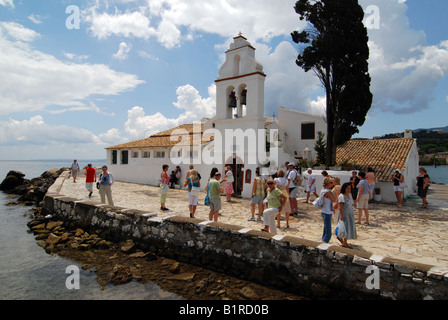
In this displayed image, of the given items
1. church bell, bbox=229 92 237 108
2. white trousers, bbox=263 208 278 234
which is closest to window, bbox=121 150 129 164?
church bell, bbox=229 92 237 108

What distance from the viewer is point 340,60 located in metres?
14.7

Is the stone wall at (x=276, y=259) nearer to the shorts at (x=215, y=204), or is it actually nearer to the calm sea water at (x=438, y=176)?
the shorts at (x=215, y=204)

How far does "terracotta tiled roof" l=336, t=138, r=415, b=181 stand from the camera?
14742 millimetres

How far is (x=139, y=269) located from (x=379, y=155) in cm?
1570

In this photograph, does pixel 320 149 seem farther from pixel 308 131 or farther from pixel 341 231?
pixel 341 231

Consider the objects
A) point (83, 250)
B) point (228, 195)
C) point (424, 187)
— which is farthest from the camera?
point (228, 195)

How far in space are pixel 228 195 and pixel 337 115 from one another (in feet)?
25.4

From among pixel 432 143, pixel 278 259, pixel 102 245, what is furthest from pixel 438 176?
pixel 102 245

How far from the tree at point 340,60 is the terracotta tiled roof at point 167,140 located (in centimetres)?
848

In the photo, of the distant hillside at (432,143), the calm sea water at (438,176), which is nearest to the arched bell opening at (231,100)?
the calm sea water at (438,176)

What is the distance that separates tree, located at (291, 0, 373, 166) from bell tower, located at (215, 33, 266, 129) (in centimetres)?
353
